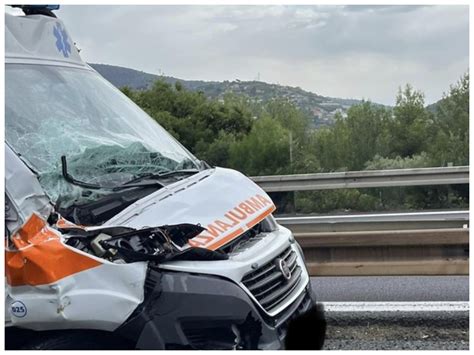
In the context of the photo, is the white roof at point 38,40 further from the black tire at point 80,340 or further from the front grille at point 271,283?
the front grille at point 271,283

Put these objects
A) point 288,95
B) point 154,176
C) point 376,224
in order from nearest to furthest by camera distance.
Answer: point 154,176
point 376,224
point 288,95

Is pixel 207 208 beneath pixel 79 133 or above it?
beneath

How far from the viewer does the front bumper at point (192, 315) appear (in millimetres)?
2508

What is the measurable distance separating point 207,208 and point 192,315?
63 cm

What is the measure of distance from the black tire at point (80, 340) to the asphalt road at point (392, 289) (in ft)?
9.10

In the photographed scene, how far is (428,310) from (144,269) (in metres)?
2.69

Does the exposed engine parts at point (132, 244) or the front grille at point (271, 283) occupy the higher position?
the exposed engine parts at point (132, 244)

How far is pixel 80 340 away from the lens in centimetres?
256

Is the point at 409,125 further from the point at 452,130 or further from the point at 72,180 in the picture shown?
the point at 72,180

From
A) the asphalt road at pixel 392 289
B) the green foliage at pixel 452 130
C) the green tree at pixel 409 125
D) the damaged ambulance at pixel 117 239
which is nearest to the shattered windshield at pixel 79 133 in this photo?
the damaged ambulance at pixel 117 239

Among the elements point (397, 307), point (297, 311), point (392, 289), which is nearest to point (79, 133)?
point (297, 311)

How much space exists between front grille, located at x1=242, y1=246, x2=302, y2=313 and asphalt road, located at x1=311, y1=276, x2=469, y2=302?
77.9 inches

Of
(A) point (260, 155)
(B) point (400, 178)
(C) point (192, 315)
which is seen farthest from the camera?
(A) point (260, 155)

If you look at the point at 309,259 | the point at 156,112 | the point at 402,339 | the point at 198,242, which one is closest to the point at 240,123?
the point at 156,112
